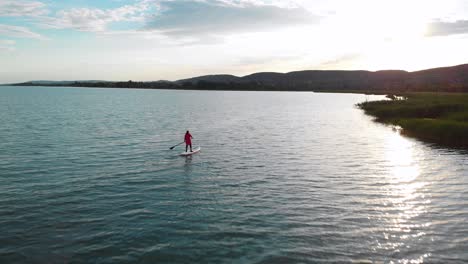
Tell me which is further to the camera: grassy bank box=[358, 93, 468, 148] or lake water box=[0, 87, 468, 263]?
grassy bank box=[358, 93, 468, 148]

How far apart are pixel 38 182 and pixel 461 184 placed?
3184 centimetres

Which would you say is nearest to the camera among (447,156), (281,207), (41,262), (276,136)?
(41,262)

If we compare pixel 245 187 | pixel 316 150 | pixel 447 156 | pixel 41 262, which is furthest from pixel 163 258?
pixel 447 156

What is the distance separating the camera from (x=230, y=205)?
22.8m

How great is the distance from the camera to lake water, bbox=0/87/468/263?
16.6 m

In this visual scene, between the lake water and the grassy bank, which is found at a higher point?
the grassy bank

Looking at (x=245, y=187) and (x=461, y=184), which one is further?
(x=461, y=184)

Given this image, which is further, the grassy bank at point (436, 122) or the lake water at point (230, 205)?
the grassy bank at point (436, 122)

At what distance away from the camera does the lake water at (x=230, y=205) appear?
16562mm

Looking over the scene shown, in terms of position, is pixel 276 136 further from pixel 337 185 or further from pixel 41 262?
pixel 41 262

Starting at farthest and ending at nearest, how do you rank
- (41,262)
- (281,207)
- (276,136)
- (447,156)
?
1. (276,136)
2. (447,156)
3. (281,207)
4. (41,262)

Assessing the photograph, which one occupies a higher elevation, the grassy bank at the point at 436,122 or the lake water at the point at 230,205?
the grassy bank at the point at 436,122

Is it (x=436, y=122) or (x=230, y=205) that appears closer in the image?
(x=230, y=205)

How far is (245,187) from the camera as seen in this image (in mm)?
26953
